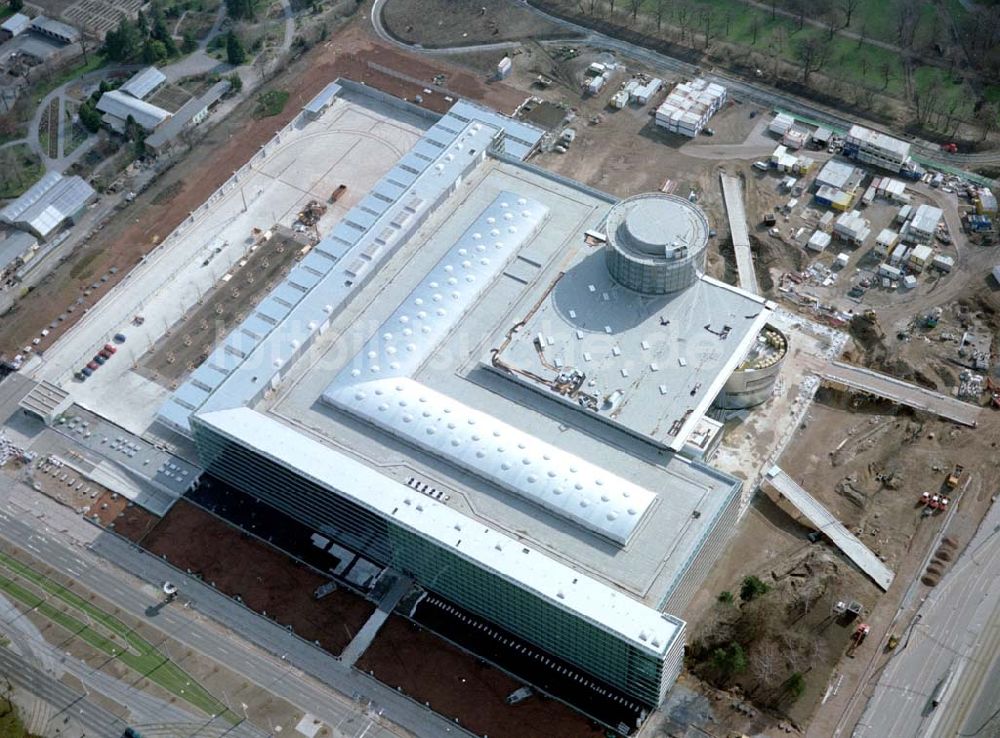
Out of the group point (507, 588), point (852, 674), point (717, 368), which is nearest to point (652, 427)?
point (717, 368)

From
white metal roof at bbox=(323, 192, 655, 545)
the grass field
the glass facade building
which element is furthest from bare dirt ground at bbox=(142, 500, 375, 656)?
the grass field

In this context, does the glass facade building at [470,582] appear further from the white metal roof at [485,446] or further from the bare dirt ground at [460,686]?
the white metal roof at [485,446]

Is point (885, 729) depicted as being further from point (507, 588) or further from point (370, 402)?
point (370, 402)

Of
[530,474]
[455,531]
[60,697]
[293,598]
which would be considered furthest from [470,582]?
[60,697]

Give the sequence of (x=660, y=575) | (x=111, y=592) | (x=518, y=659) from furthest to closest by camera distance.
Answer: (x=111, y=592) → (x=518, y=659) → (x=660, y=575)

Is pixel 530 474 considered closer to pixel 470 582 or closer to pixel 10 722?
pixel 470 582
